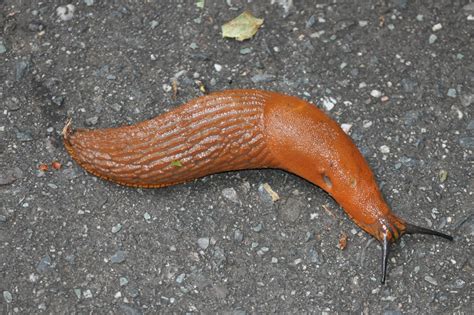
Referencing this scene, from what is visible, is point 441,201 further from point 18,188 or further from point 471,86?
point 18,188

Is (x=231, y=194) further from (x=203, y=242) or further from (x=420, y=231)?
(x=420, y=231)

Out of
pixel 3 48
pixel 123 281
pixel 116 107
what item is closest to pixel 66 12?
pixel 3 48

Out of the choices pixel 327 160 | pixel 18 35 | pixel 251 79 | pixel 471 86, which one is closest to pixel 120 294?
pixel 327 160

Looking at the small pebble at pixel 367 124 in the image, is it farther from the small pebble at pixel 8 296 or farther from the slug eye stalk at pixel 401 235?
the small pebble at pixel 8 296

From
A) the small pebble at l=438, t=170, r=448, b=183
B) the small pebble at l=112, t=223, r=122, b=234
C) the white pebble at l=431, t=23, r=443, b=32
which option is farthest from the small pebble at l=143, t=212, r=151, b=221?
the white pebble at l=431, t=23, r=443, b=32

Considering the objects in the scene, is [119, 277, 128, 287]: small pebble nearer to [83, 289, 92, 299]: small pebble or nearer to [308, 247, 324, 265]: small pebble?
[83, 289, 92, 299]: small pebble

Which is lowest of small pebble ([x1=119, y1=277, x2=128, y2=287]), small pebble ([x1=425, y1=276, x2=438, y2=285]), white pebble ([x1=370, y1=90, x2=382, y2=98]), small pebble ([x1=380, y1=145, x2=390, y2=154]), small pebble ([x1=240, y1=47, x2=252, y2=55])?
small pebble ([x1=425, y1=276, x2=438, y2=285])
